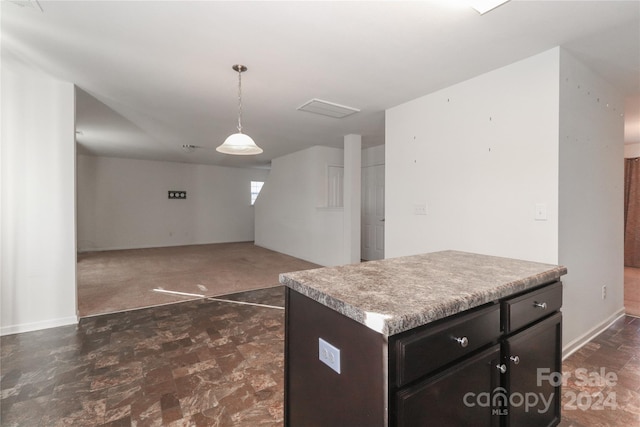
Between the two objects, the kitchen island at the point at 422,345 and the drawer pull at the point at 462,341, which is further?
the drawer pull at the point at 462,341

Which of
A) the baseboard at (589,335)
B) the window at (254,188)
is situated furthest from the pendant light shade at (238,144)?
the window at (254,188)

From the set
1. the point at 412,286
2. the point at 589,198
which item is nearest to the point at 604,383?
the point at 589,198

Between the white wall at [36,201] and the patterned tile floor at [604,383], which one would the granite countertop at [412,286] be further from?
the white wall at [36,201]

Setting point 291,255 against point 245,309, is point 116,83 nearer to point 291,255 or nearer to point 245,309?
point 245,309

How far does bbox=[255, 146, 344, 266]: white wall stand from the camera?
5.78 m

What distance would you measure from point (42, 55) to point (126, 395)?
2.78 metres

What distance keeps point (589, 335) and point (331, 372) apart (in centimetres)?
293

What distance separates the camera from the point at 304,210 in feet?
21.6

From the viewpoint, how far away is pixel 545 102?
2.24m

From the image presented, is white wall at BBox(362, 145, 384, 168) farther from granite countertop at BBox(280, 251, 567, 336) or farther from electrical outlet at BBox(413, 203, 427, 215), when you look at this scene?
granite countertop at BBox(280, 251, 567, 336)

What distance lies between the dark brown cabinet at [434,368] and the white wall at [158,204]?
8565 mm

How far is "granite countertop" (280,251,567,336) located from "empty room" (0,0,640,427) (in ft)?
0.04

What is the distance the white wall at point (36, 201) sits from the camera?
2703 millimetres

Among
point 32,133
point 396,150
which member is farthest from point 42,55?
point 396,150
